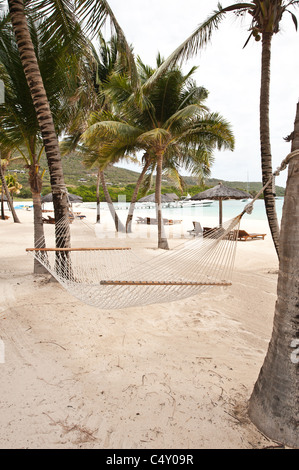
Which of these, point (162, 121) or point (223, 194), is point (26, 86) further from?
point (223, 194)

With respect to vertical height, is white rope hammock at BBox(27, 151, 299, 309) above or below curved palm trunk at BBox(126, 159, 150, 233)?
below

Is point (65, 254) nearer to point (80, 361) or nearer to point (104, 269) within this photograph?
point (104, 269)

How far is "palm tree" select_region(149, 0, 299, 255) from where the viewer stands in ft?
10.4

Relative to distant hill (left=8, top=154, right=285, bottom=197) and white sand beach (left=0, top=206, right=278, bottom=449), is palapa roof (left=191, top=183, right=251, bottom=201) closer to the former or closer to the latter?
white sand beach (left=0, top=206, right=278, bottom=449)

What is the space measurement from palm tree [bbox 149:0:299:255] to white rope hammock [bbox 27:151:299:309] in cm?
120

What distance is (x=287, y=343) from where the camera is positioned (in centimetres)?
113

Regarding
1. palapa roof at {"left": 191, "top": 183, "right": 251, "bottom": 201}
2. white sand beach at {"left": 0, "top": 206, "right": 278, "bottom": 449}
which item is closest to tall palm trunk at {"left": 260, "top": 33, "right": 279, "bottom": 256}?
white sand beach at {"left": 0, "top": 206, "right": 278, "bottom": 449}

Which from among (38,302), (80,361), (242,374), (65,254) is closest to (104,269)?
(65,254)

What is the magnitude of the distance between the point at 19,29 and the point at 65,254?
7.25 ft

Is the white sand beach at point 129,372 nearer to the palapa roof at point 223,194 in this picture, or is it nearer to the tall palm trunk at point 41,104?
the tall palm trunk at point 41,104

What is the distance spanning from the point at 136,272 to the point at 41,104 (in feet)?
6.27

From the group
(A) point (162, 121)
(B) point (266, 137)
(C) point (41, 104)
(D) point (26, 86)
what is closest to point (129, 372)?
(C) point (41, 104)

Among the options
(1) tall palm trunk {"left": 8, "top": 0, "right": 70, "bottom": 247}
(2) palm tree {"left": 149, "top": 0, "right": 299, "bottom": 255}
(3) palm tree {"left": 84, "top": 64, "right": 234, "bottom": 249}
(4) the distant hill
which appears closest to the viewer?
(1) tall palm trunk {"left": 8, "top": 0, "right": 70, "bottom": 247}

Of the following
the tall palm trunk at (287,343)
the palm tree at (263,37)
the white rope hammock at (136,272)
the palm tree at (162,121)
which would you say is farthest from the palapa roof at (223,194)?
Answer: the tall palm trunk at (287,343)
